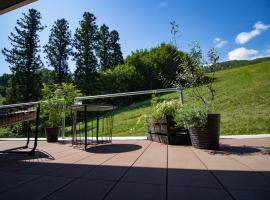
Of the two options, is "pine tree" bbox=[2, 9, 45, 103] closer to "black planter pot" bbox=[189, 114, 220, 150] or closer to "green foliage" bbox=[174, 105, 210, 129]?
"green foliage" bbox=[174, 105, 210, 129]

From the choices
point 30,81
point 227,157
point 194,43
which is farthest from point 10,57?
point 227,157

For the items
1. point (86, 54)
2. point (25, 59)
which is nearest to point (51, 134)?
point (25, 59)

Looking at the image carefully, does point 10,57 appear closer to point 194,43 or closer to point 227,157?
point 194,43

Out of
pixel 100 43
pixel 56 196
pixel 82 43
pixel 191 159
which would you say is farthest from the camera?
pixel 100 43

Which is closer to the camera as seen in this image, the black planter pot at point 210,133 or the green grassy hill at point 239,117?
the black planter pot at point 210,133

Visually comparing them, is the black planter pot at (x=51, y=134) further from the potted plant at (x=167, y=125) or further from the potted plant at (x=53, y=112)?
the potted plant at (x=167, y=125)

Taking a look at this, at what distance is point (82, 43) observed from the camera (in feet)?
74.1

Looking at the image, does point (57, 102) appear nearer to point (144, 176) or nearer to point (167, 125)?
point (167, 125)

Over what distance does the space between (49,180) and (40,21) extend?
22.2 meters

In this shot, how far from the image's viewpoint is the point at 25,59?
1955cm

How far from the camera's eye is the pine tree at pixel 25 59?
1898cm

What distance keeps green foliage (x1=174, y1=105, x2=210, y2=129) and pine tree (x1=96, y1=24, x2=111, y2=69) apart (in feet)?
80.7

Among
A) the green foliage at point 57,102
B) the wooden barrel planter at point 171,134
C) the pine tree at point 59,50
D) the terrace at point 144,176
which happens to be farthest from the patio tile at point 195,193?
the pine tree at point 59,50

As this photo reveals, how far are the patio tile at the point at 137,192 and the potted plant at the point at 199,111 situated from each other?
150 cm
